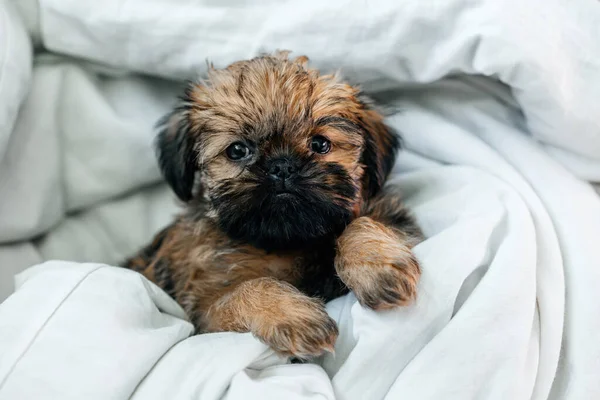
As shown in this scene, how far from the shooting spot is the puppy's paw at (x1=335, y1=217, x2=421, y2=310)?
48.6 inches

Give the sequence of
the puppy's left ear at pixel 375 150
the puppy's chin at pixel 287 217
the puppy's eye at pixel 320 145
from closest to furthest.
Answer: the puppy's chin at pixel 287 217, the puppy's eye at pixel 320 145, the puppy's left ear at pixel 375 150

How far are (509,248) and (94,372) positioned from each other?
0.92 m

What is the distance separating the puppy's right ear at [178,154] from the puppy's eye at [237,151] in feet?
0.56

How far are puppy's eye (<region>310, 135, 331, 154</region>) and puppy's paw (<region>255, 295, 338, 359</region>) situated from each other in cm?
42

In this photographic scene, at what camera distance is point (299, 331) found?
123 cm

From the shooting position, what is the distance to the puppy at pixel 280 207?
4.22 feet

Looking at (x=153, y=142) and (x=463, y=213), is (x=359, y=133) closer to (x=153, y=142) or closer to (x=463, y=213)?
(x=463, y=213)

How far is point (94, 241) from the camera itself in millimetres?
2004

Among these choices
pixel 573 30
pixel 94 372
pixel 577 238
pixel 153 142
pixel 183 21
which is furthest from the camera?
pixel 153 142

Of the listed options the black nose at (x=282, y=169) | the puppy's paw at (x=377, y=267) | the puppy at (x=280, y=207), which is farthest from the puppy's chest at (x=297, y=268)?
the black nose at (x=282, y=169)

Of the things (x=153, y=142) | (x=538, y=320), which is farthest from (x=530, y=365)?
(x=153, y=142)

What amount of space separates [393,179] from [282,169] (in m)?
0.54

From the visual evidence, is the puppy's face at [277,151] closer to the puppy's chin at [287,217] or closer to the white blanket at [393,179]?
the puppy's chin at [287,217]

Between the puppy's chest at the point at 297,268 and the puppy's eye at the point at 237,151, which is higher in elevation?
the puppy's eye at the point at 237,151
